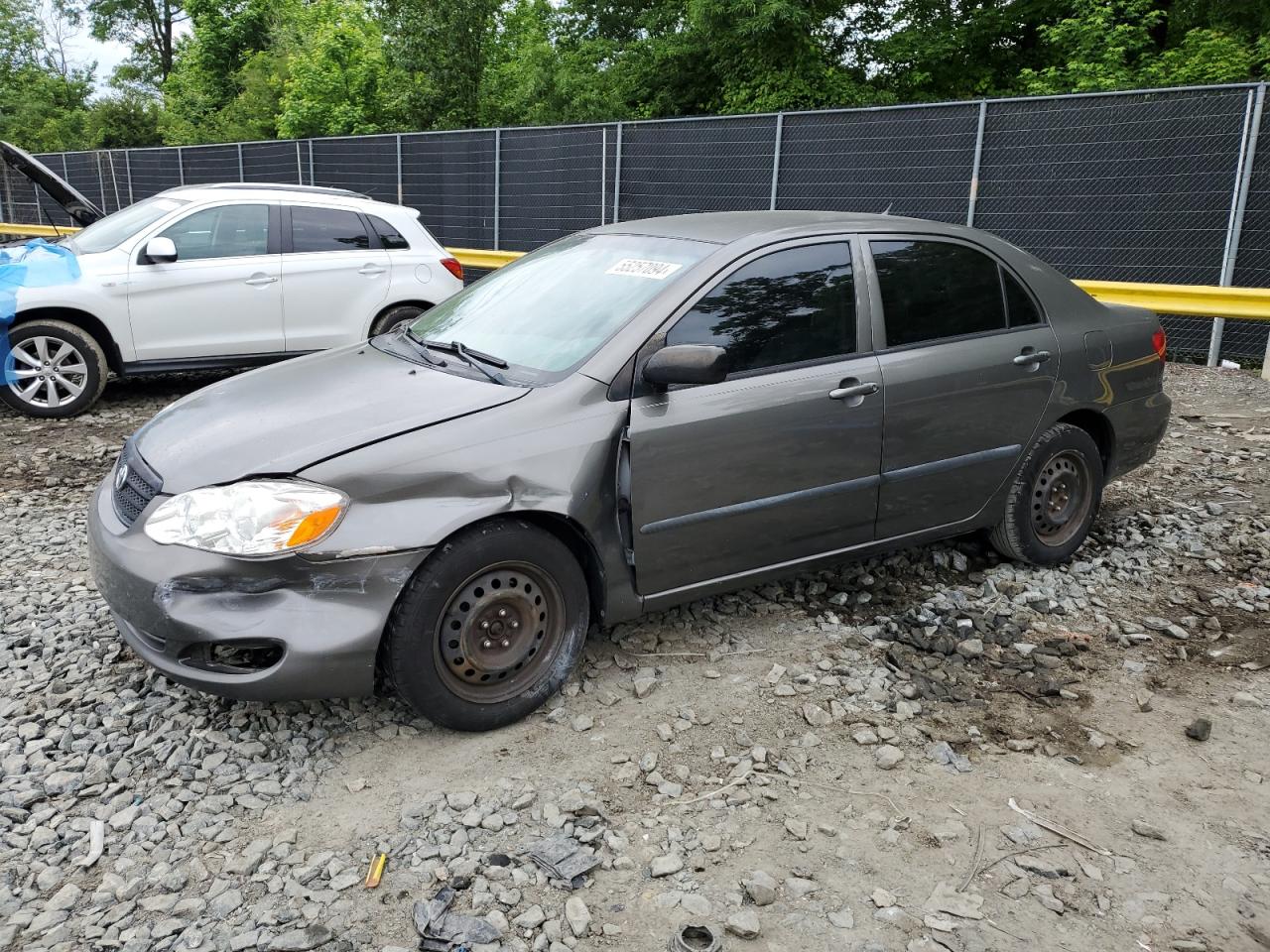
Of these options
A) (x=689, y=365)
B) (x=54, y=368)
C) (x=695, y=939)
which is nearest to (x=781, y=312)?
(x=689, y=365)

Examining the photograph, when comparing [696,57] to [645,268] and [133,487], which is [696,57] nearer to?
[645,268]

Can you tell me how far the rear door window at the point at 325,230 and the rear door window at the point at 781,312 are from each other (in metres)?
5.64

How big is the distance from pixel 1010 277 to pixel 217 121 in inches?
1391

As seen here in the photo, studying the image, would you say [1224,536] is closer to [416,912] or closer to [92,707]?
[416,912]

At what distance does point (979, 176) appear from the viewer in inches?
432

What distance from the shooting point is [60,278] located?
25.7 ft

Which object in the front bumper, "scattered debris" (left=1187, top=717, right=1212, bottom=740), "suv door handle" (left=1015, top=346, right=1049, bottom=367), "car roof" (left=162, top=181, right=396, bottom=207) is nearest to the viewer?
the front bumper

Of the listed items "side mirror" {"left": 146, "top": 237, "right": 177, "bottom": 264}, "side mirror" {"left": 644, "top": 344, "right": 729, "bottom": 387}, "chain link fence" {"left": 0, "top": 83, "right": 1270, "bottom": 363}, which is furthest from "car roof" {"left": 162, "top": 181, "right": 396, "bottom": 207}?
"side mirror" {"left": 644, "top": 344, "right": 729, "bottom": 387}

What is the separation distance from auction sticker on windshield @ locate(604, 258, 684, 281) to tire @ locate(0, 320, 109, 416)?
18.1 ft

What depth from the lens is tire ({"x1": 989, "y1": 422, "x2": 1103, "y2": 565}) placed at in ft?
15.9

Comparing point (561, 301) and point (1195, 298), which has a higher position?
point (561, 301)

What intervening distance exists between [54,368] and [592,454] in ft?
20.0

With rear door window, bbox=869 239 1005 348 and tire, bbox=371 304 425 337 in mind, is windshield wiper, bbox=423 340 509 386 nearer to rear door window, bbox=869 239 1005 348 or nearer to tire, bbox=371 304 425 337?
rear door window, bbox=869 239 1005 348

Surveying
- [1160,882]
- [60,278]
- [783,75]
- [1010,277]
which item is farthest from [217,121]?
[1160,882]
